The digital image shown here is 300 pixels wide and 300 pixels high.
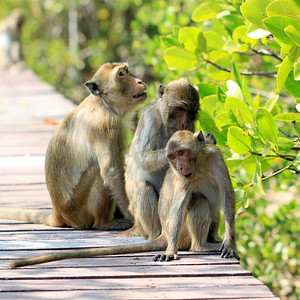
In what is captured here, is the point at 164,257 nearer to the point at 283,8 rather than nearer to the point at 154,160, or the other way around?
the point at 154,160

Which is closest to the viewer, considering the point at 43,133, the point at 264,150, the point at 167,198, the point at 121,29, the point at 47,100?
the point at 264,150

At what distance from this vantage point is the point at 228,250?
12.0 ft

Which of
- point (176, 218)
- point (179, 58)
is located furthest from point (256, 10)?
point (179, 58)

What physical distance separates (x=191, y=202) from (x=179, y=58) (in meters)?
1.28

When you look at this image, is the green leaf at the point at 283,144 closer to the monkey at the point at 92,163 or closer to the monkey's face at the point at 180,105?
the monkey's face at the point at 180,105

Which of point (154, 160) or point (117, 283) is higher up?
point (154, 160)

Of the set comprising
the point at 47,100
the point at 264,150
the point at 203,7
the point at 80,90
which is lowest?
the point at 80,90

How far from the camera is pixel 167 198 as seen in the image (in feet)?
13.1

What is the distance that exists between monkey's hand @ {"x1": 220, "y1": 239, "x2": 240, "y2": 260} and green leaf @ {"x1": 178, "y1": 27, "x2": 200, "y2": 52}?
160 centimetres

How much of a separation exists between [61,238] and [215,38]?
1.91 meters

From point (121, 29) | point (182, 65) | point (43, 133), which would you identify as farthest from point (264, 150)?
point (121, 29)

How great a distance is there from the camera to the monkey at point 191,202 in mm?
3705

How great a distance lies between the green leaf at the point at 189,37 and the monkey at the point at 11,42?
14036mm

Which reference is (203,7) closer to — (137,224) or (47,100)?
(137,224)
